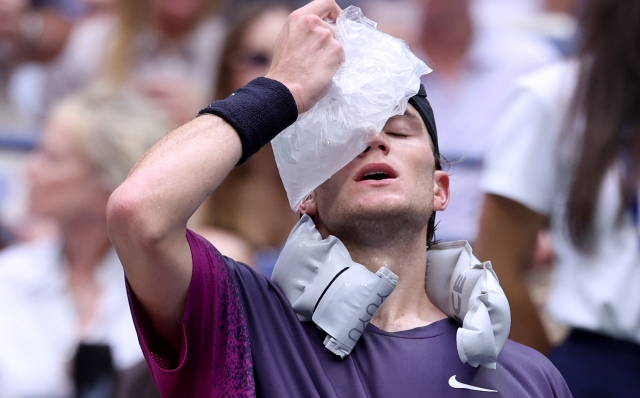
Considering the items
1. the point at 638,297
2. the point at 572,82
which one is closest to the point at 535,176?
the point at 572,82

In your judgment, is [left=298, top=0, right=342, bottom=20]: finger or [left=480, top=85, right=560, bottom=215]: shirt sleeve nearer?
[left=298, top=0, right=342, bottom=20]: finger

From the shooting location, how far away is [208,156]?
1.63m

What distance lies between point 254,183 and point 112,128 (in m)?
0.55

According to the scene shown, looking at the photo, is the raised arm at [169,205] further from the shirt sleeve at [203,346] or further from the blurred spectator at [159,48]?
the blurred spectator at [159,48]

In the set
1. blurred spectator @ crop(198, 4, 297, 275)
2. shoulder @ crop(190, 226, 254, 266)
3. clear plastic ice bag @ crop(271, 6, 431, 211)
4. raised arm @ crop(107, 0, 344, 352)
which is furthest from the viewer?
blurred spectator @ crop(198, 4, 297, 275)

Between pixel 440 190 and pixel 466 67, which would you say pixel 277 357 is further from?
pixel 466 67

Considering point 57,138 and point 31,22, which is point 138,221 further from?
point 31,22

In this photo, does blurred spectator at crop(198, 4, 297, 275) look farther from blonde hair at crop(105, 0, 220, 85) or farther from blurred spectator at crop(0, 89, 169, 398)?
blonde hair at crop(105, 0, 220, 85)

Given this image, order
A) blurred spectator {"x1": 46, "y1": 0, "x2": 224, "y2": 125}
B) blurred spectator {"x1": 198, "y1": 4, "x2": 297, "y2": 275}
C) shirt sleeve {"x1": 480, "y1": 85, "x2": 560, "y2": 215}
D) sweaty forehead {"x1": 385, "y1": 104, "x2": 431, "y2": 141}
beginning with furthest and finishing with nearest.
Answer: blurred spectator {"x1": 46, "y1": 0, "x2": 224, "y2": 125}
blurred spectator {"x1": 198, "y1": 4, "x2": 297, "y2": 275}
shirt sleeve {"x1": 480, "y1": 85, "x2": 560, "y2": 215}
sweaty forehead {"x1": 385, "y1": 104, "x2": 431, "y2": 141}

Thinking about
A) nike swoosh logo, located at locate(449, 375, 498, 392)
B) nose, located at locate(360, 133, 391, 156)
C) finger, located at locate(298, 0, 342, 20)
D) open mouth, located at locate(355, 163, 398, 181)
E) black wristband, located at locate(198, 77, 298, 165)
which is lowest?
nike swoosh logo, located at locate(449, 375, 498, 392)

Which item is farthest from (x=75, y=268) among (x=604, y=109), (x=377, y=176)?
(x=604, y=109)

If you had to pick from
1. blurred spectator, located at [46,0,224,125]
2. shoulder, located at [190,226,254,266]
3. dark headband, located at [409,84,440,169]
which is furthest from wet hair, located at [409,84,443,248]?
blurred spectator, located at [46,0,224,125]

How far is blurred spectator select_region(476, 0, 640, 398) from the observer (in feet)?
7.91

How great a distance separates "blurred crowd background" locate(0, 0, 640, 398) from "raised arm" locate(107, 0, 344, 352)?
40.0 inches
